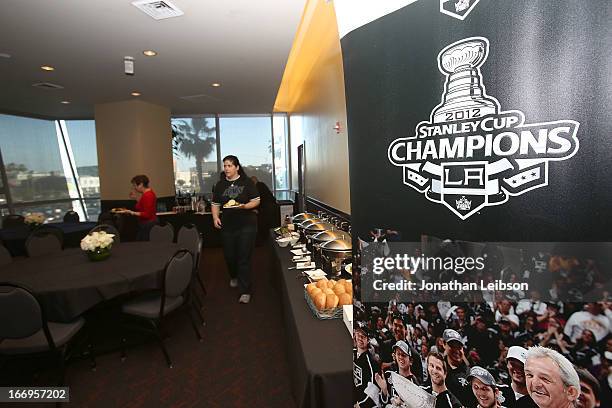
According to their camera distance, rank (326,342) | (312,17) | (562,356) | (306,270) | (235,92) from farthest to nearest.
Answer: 1. (235,92)
2. (312,17)
3. (306,270)
4. (326,342)
5. (562,356)

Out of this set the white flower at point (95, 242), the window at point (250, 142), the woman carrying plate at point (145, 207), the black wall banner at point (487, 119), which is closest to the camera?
the black wall banner at point (487, 119)

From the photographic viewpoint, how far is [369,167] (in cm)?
84

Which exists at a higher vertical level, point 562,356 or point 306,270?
point 562,356

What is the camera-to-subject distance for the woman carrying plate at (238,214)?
3516 mm

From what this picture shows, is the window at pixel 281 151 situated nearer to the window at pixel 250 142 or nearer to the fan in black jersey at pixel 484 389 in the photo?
the window at pixel 250 142

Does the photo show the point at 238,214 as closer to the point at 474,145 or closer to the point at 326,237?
the point at 326,237

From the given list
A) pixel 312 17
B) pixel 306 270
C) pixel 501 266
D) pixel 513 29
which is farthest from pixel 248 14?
pixel 501 266

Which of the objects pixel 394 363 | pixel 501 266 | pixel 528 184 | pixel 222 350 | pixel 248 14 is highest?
pixel 248 14

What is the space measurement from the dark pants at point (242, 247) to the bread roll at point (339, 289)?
6.19 ft

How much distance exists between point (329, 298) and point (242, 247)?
199cm

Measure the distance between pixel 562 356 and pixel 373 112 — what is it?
24.1 inches

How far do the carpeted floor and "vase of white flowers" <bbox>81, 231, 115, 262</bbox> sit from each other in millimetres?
842

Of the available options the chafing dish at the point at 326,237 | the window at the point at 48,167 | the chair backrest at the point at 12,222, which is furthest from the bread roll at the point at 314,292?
the window at the point at 48,167

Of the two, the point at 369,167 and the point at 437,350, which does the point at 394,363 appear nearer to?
the point at 437,350
